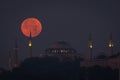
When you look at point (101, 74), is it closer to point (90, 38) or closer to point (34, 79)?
point (34, 79)

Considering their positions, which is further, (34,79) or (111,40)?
(111,40)

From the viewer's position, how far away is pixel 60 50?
119188 mm

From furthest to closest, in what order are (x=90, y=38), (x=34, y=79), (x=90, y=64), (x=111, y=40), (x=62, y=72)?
(x=90, y=38), (x=111, y=40), (x=90, y=64), (x=62, y=72), (x=34, y=79)

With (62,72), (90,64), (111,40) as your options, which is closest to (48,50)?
(111,40)

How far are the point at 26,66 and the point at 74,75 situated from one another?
1554 cm

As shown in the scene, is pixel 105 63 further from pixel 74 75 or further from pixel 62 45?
pixel 62 45

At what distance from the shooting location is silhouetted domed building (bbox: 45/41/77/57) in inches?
4638

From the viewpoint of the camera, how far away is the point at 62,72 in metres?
71.2

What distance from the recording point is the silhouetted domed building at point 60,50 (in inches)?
4638

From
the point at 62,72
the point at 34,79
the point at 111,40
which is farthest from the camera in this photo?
the point at 111,40

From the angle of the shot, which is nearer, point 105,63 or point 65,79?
point 65,79

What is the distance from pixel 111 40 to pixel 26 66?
3009 centimetres

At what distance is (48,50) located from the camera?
121 metres

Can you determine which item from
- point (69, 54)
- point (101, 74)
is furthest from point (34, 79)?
point (69, 54)
